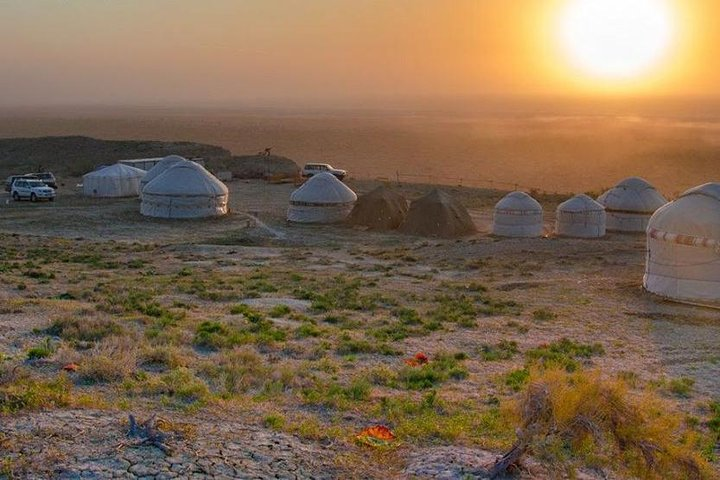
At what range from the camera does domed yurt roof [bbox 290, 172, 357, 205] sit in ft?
130

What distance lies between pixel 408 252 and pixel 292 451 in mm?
22653

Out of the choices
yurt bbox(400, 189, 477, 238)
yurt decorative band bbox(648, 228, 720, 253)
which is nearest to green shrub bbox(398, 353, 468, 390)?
yurt decorative band bbox(648, 228, 720, 253)

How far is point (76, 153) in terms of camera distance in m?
73.2

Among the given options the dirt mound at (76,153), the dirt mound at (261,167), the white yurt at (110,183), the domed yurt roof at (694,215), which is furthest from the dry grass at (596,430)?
the dirt mound at (76,153)

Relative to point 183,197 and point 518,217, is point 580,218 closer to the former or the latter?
point 518,217

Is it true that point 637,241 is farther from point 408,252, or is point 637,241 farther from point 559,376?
point 559,376

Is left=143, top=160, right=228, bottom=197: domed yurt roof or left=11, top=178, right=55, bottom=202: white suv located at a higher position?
left=143, top=160, right=228, bottom=197: domed yurt roof

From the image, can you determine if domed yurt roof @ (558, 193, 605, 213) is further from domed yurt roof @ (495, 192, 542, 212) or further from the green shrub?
the green shrub

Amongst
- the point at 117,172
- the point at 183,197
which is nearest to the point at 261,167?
the point at 117,172

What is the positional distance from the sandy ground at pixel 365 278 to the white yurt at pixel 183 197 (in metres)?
1.16

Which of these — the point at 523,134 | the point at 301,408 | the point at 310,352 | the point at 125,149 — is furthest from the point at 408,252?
the point at 523,134

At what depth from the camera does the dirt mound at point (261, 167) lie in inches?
2350

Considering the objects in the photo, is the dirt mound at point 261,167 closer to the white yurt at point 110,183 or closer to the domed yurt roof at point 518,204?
the white yurt at point 110,183

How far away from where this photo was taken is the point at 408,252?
31188 millimetres
